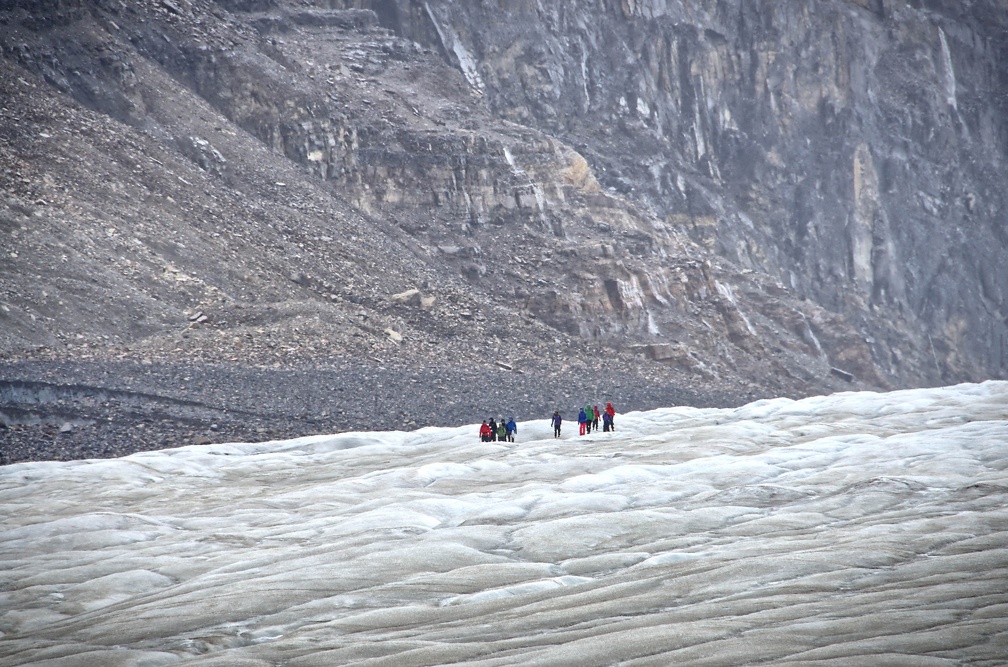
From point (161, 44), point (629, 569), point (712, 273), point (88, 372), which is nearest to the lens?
point (629, 569)

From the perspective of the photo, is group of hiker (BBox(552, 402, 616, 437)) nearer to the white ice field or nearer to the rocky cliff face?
the white ice field

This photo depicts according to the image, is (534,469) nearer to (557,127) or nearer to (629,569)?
(629,569)

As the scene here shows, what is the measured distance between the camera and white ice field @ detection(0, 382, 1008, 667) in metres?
12.0

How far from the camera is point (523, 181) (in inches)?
2771

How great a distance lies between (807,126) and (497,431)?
232 ft

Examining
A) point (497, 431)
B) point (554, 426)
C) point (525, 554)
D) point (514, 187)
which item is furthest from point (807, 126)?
point (525, 554)

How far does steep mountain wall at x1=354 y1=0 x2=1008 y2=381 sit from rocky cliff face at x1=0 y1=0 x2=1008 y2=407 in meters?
0.27

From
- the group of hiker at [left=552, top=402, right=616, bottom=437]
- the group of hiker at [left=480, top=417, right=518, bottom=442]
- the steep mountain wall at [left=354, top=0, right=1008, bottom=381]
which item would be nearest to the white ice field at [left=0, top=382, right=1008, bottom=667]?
the group of hiker at [left=480, top=417, right=518, bottom=442]

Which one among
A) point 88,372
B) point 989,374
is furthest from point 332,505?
point 989,374

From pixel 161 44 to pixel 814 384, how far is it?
4770 cm

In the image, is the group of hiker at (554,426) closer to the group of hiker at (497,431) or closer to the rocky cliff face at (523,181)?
the group of hiker at (497,431)

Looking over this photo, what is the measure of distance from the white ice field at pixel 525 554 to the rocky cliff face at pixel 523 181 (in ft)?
75.8

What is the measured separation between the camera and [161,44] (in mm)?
65375

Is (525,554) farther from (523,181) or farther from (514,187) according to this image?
(523,181)
